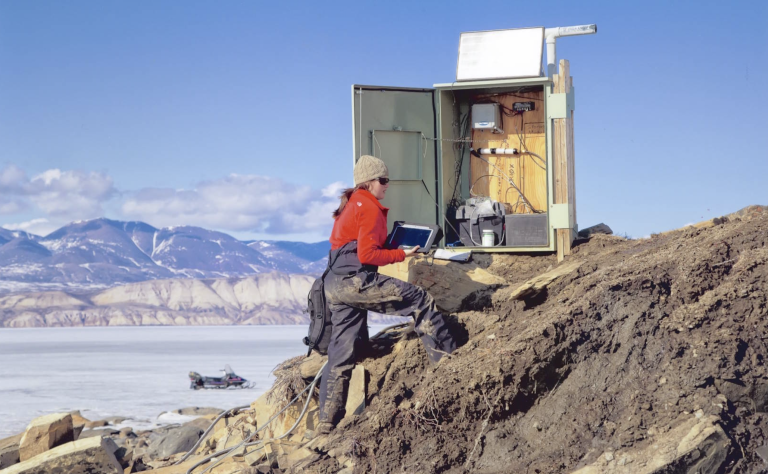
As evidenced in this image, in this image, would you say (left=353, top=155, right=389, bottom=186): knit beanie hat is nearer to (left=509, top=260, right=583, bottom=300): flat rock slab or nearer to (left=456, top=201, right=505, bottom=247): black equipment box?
(left=509, top=260, right=583, bottom=300): flat rock slab

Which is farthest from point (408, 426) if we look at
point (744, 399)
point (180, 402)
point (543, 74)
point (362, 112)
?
point (180, 402)

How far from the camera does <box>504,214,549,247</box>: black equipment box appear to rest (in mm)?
10203

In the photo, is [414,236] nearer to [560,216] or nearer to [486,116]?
[560,216]

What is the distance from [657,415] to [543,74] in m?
5.49

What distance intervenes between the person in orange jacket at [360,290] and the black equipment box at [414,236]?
34cm

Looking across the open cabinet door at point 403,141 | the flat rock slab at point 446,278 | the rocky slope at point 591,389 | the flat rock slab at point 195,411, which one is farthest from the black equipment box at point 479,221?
the flat rock slab at point 195,411

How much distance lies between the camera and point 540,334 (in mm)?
6918

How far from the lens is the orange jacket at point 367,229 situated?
6980 millimetres

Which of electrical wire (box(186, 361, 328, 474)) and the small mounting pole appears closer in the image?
electrical wire (box(186, 361, 328, 474))

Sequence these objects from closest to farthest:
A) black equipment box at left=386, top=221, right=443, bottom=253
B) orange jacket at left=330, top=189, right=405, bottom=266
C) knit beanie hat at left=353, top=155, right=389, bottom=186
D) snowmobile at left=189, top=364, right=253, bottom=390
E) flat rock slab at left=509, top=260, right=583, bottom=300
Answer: orange jacket at left=330, top=189, right=405, bottom=266 → knit beanie hat at left=353, top=155, right=389, bottom=186 → black equipment box at left=386, top=221, right=443, bottom=253 → flat rock slab at left=509, top=260, right=583, bottom=300 → snowmobile at left=189, top=364, right=253, bottom=390

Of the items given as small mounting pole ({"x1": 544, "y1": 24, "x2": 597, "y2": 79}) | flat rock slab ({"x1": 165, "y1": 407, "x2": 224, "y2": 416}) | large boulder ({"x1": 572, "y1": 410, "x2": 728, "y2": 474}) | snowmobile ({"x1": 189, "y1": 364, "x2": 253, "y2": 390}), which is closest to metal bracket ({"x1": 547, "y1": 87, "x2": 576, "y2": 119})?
small mounting pole ({"x1": 544, "y1": 24, "x2": 597, "y2": 79})

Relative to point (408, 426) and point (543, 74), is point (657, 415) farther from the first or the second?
point (543, 74)

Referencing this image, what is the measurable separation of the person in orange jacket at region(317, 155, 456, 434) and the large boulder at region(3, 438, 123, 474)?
2092mm

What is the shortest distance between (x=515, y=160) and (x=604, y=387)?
201 inches
